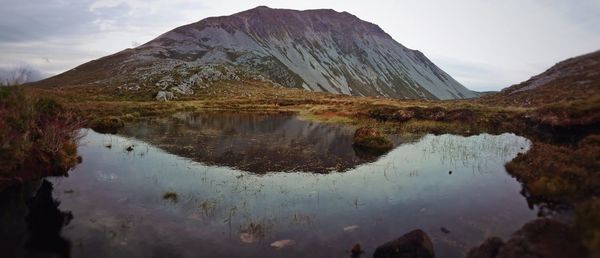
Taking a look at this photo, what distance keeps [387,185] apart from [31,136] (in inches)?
929

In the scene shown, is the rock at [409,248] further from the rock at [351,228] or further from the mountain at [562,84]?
the mountain at [562,84]

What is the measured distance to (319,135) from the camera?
2119 inches

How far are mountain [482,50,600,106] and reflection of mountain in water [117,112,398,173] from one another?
3406 cm

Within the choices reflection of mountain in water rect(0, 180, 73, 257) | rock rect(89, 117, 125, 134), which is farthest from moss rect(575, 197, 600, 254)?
rock rect(89, 117, 125, 134)

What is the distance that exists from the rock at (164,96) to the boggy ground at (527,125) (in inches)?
89.3

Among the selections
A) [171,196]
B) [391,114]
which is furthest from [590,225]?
[391,114]

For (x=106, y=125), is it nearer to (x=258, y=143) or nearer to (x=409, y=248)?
(x=258, y=143)

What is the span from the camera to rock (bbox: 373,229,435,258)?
1577 centimetres

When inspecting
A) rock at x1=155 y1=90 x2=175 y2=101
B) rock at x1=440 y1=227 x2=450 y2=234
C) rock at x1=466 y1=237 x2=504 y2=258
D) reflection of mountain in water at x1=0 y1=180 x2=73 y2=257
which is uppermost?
rock at x1=155 y1=90 x2=175 y2=101

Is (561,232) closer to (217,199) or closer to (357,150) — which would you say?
(217,199)

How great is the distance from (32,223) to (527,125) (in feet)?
184

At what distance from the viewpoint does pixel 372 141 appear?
4481 centimetres

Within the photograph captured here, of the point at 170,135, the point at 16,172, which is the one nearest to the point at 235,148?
the point at 170,135

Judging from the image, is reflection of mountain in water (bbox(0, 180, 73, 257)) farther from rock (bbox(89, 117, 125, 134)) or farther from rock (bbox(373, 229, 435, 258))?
rock (bbox(89, 117, 125, 134))
